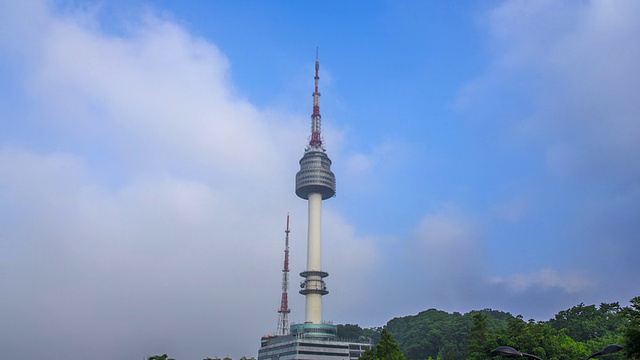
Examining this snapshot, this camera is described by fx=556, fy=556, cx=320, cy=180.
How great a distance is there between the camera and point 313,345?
16425 centimetres

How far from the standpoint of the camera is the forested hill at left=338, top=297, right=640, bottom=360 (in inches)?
2997

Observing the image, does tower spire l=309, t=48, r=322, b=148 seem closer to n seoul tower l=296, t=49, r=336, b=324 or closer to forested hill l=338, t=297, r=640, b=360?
n seoul tower l=296, t=49, r=336, b=324

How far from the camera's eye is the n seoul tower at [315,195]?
177 m

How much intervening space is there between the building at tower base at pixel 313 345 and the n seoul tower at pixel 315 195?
461 centimetres

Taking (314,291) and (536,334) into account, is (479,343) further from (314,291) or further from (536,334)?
(314,291)

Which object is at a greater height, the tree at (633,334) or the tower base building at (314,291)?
the tower base building at (314,291)

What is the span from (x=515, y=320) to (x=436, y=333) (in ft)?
345

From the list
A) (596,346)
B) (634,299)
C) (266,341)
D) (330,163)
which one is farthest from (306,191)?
(634,299)

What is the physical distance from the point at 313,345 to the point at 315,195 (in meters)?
51.2

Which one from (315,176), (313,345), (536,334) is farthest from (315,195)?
(536,334)

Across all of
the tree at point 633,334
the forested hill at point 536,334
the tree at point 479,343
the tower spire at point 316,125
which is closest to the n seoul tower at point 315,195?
the tower spire at point 316,125

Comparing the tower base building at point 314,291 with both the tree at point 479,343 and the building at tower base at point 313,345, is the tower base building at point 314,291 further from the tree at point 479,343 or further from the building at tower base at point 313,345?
the tree at point 479,343

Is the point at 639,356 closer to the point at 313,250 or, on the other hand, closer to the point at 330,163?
the point at 313,250

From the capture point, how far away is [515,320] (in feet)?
263
